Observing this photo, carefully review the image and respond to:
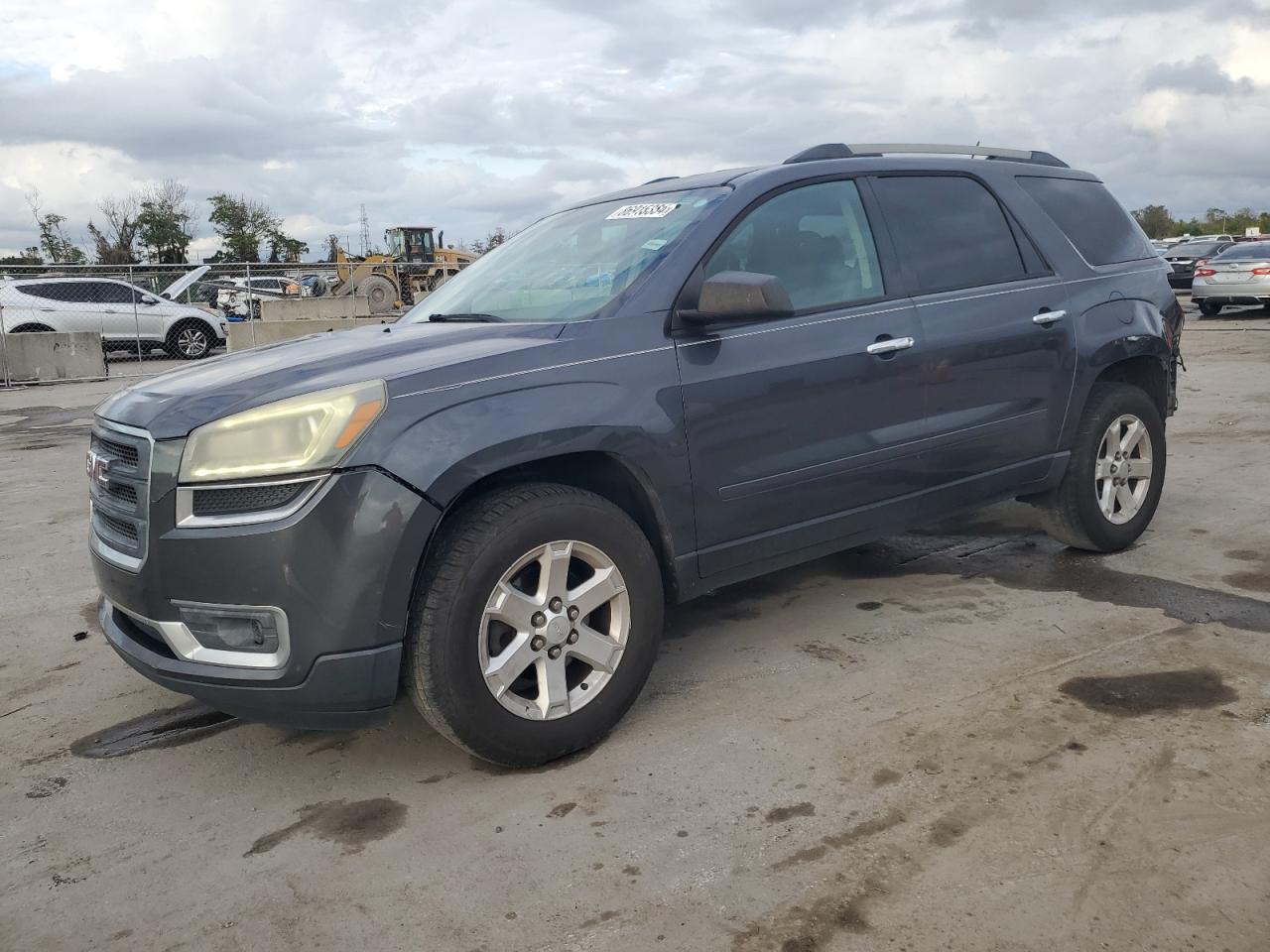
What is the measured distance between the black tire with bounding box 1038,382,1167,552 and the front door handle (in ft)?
4.28

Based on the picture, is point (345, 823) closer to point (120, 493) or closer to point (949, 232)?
point (120, 493)

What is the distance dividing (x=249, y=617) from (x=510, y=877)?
977 millimetres

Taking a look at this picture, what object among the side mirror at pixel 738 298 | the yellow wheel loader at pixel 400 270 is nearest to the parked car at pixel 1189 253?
the yellow wheel loader at pixel 400 270

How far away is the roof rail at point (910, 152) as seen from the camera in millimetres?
4258

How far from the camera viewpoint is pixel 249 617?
2887 millimetres

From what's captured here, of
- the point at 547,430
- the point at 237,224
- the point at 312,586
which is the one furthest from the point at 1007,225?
the point at 237,224

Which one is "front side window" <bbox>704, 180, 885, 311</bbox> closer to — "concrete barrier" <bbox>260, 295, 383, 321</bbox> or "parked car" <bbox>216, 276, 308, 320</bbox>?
"concrete barrier" <bbox>260, 295, 383, 321</bbox>

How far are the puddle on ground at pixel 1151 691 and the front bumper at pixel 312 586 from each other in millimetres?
2207

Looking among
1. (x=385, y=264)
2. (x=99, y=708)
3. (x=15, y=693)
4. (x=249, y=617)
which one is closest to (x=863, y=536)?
(x=249, y=617)

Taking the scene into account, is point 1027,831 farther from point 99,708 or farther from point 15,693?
point 15,693

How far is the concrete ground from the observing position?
96.7 inches

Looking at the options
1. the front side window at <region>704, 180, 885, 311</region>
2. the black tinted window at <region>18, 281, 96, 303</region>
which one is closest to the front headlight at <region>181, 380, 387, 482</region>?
the front side window at <region>704, 180, 885, 311</region>

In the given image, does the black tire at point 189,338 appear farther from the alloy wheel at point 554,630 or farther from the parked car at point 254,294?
the alloy wheel at point 554,630

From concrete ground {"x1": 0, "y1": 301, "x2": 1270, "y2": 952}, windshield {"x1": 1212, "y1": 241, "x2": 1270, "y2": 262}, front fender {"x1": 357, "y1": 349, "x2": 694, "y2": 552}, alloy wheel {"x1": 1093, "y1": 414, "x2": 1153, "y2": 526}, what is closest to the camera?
concrete ground {"x1": 0, "y1": 301, "x2": 1270, "y2": 952}
